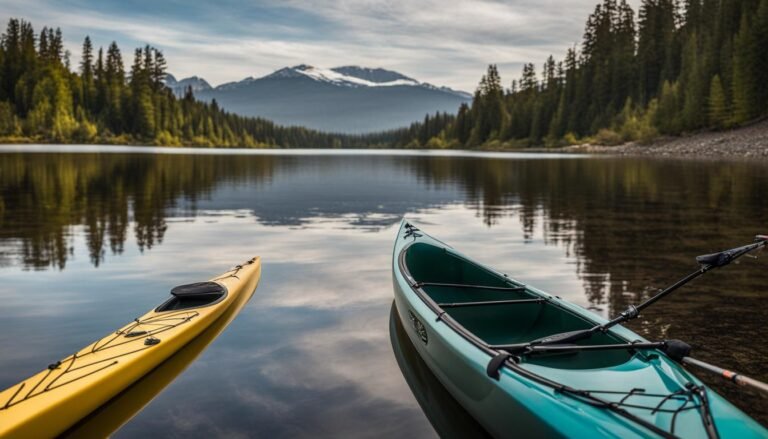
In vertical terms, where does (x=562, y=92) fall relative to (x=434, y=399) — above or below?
above

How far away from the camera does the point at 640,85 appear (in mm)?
117438

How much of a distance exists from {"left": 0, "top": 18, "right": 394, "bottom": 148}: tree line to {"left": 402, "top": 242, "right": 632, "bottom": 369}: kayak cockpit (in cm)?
13418

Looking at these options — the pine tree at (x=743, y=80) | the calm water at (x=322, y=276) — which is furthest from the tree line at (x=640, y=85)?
the calm water at (x=322, y=276)

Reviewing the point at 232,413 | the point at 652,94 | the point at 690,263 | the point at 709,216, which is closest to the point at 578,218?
the point at 709,216

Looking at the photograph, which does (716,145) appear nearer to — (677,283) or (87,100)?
(677,283)

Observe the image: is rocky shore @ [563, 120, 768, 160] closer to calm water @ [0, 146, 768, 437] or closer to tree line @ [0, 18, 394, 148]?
calm water @ [0, 146, 768, 437]

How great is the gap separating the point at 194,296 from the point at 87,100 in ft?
520

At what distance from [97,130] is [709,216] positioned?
141 metres

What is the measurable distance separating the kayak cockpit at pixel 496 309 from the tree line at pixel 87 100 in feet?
440

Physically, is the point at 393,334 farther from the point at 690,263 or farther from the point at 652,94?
the point at 652,94

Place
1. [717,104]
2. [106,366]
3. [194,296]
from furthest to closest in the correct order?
[717,104]
[194,296]
[106,366]

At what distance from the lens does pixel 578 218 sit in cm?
2344

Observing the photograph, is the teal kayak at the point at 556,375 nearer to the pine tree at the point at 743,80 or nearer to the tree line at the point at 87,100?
the pine tree at the point at 743,80

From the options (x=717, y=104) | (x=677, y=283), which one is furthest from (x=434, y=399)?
(x=717, y=104)
